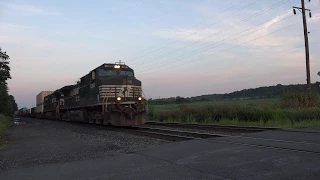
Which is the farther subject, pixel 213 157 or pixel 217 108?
pixel 217 108

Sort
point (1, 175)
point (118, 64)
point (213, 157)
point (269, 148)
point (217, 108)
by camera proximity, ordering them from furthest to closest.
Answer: point (217, 108)
point (118, 64)
point (269, 148)
point (213, 157)
point (1, 175)

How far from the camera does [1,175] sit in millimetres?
6312

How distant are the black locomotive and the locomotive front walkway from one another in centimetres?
850

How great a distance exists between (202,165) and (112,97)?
1184 centimetres

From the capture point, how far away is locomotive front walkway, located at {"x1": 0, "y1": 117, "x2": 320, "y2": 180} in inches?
211

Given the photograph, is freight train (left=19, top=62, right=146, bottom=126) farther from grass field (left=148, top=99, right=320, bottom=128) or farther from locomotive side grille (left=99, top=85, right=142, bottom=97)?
grass field (left=148, top=99, right=320, bottom=128)

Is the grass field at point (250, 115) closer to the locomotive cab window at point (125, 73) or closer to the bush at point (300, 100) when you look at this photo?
the bush at point (300, 100)

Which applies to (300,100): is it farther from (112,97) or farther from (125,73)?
(112,97)

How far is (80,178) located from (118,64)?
14.2 metres

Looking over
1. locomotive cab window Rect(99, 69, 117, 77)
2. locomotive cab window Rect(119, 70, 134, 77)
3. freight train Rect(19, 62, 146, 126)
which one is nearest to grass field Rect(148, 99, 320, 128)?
freight train Rect(19, 62, 146, 126)

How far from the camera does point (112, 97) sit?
1731cm

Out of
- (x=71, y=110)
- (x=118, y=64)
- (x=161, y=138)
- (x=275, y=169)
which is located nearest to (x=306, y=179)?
(x=275, y=169)

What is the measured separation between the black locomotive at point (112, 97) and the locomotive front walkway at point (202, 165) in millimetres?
8505

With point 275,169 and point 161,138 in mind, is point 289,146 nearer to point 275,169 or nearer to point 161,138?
point 275,169
